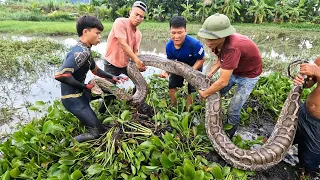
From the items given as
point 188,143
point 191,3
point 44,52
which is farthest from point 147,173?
point 191,3

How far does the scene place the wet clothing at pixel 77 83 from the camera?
271 centimetres

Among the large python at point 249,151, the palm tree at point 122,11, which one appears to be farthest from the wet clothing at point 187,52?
the palm tree at point 122,11

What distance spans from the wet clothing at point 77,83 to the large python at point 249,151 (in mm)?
743

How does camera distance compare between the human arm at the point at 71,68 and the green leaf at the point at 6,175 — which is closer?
the green leaf at the point at 6,175

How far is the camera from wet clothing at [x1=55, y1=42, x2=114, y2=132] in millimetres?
2715

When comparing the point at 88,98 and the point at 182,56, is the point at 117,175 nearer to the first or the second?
the point at 88,98

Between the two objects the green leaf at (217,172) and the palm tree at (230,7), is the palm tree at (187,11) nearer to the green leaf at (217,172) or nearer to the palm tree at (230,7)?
the palm tree at (230,7)

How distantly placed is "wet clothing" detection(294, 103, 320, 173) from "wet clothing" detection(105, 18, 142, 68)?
2.44m

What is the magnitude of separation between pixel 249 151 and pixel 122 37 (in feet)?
7.27

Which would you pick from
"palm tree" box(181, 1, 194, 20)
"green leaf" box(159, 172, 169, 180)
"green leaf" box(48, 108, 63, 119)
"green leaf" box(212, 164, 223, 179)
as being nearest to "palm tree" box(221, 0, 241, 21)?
"palm tree" box(181, 1, 194, 20)

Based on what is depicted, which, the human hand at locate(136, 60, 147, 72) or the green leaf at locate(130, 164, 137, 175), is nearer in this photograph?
the green leaf at locate(130, 164, 137, 175)

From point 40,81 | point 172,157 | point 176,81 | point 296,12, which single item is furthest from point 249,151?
point 296,12

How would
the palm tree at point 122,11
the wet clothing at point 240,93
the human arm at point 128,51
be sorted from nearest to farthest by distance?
the wet clothing at point 240,93, the human arm at point 128,51, the palm tree at point 122,11

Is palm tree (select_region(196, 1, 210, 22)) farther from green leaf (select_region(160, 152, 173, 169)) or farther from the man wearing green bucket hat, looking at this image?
green leaf (select_region(160, 152, 173, 169))
